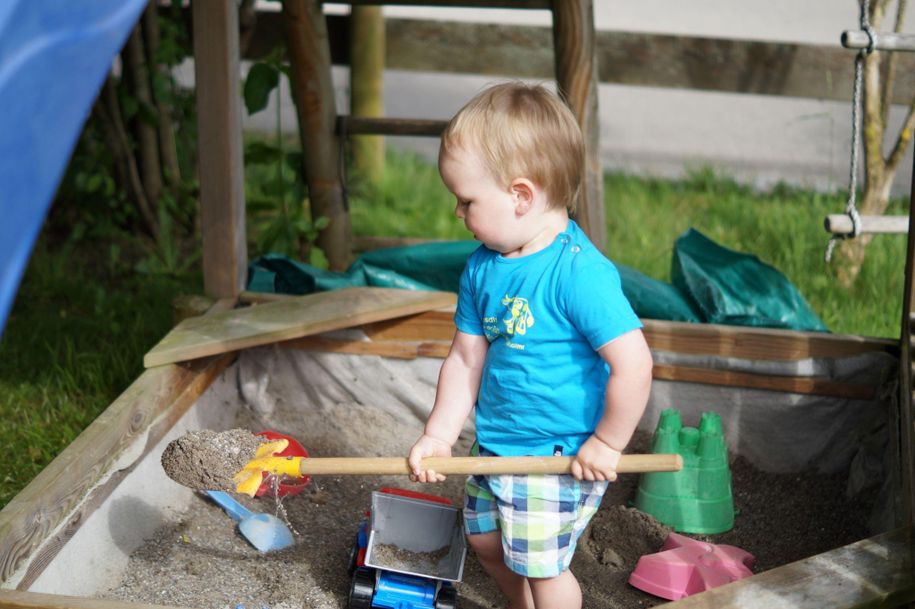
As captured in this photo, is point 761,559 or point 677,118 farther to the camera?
point 677,118

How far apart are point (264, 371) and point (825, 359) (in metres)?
1.42

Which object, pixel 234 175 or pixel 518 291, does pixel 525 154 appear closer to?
pixel 518 291

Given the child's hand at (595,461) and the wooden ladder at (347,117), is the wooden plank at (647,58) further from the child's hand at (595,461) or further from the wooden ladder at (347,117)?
the child's hand at (595,461)

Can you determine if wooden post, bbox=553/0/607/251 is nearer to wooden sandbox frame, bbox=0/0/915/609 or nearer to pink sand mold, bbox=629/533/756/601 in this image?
wooden sandbox frame, bbox=0/0/915/609

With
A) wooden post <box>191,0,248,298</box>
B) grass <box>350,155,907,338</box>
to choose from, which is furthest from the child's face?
grass <box>350,155,907,338</box>

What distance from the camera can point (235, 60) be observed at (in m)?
2.91

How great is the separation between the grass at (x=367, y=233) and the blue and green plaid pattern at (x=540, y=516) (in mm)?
1248

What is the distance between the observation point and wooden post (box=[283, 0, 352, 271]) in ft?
10.6

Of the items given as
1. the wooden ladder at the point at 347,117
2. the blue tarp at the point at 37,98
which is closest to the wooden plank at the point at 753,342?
the wooden ladder at the point at 347,117

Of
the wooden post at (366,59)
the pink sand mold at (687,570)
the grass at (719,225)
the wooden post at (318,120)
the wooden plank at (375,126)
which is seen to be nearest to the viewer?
the pink sand mold at (687,570)

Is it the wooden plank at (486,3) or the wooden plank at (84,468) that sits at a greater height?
the wooden plank at (486,3)

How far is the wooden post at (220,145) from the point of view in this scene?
112 inches

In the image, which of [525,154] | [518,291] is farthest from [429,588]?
[525,154]

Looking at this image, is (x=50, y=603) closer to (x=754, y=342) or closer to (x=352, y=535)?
(x=352, y=535)
